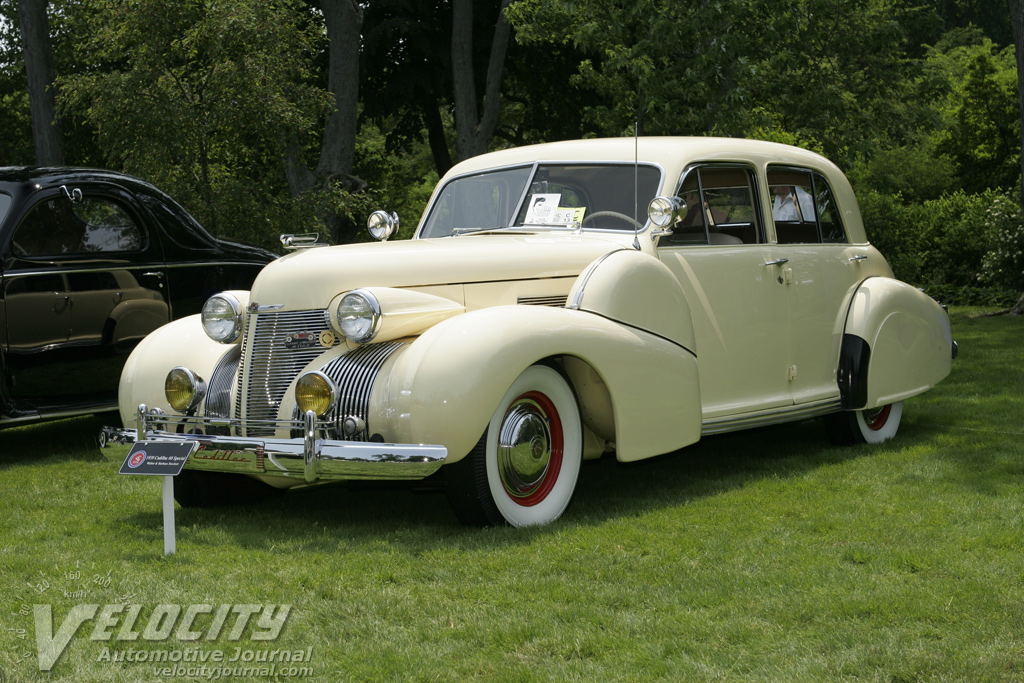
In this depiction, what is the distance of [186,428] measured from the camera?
17.2ft

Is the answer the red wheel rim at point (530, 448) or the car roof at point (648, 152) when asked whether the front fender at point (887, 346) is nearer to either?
the car roof at point (648, 152)

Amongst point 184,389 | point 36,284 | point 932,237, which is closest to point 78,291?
point 36,284

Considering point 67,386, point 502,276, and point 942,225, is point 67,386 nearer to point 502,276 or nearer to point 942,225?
point 502,276

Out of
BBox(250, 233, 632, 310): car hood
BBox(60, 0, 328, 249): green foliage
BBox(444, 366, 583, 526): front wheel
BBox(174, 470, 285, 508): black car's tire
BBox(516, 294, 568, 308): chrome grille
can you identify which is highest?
BBox(60, 0, 328, 249): green foliage

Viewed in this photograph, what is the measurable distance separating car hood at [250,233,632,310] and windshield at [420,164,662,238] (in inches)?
11.8

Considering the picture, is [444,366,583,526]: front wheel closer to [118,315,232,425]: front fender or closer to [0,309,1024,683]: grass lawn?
[0,309,1024,683]: grass lawn

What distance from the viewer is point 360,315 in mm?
4820

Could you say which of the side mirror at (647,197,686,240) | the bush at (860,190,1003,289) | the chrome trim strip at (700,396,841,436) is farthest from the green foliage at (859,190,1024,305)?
the side mirror at (647,197,686,240)

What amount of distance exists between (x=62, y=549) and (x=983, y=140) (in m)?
29.2

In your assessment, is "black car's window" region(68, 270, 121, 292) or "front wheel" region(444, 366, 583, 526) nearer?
"front wheel" region(444, 366, 583, 526)

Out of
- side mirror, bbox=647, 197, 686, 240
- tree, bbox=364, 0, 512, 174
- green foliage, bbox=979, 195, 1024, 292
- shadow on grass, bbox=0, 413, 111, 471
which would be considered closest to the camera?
side mirror, bbox=647, 197, 686, 240

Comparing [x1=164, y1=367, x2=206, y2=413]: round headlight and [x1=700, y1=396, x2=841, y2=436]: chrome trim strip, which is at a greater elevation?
[x1=164, y1=367, x2=206, y2=413]: round headlight

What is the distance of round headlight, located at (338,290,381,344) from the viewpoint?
4812mm

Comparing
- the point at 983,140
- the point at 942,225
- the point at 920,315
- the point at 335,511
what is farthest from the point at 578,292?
the point at 983,140
